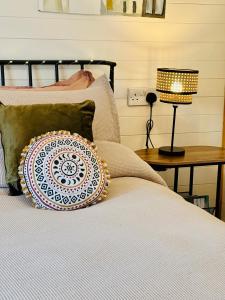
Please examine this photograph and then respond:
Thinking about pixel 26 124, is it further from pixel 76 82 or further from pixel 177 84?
pixel 177 84

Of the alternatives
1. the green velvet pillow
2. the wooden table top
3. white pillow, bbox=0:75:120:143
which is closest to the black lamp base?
the wooden table top

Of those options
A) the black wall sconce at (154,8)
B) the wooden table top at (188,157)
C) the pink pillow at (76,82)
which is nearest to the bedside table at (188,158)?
the wooden table top at (188,157)

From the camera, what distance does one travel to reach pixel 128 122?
240 cm

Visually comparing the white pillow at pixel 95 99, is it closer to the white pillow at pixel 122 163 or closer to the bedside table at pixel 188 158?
the white pillow at pixel 122 163

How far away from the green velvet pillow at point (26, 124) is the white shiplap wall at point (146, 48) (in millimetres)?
668

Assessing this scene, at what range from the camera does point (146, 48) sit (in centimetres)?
234

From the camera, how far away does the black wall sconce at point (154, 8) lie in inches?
89.2

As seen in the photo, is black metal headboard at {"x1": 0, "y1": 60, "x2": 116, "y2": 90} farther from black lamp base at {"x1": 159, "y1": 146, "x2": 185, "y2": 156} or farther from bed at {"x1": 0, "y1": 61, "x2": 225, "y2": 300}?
bed at {"x1": 0, "y1": 61, "x2": 225, "y2": 300}

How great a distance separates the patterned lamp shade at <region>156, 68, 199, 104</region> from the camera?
206cm

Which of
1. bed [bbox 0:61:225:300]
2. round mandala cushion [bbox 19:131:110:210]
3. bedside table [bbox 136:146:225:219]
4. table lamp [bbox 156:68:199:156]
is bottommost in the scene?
bedside table [bbox 136:146:225:219]

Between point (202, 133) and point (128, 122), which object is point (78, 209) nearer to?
point (128, 122)

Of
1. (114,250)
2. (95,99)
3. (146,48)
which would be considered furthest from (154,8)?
(114,250)

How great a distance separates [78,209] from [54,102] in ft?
1.78

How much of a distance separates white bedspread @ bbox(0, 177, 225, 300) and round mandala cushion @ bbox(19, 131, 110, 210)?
0.04 metres
